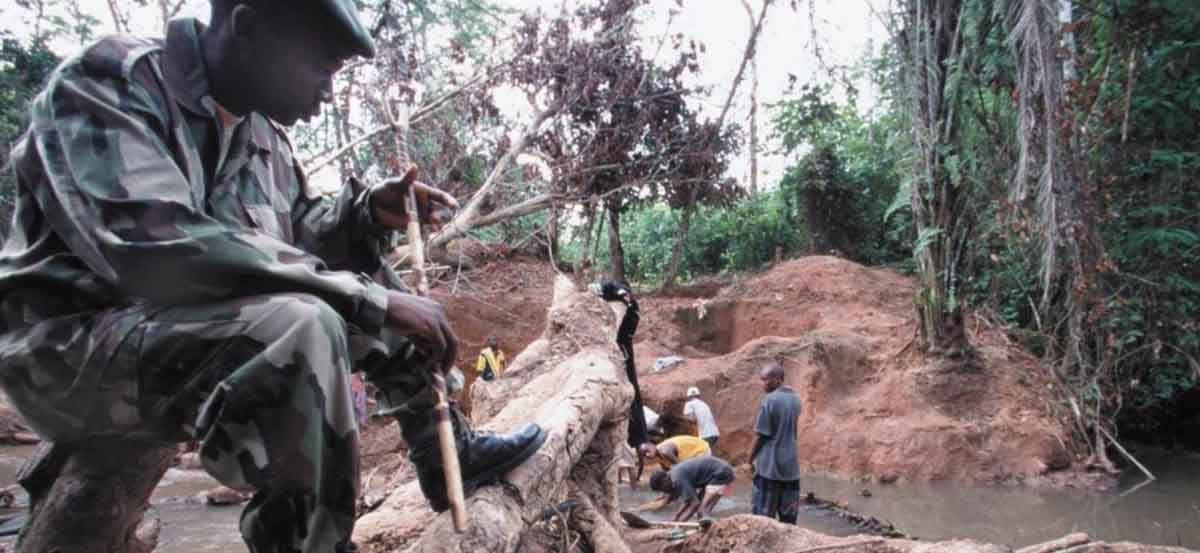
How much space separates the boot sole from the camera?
7.02 feet

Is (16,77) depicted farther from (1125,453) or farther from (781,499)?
(1125,453)

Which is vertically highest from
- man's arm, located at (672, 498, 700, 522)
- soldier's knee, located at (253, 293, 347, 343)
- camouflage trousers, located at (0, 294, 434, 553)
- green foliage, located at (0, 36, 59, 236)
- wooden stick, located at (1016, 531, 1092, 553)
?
green foliage, located at (0, 36, 59, 236)

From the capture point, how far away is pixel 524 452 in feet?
7.61

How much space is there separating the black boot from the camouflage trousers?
2.00 feet

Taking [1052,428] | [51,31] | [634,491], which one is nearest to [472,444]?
[634,491]

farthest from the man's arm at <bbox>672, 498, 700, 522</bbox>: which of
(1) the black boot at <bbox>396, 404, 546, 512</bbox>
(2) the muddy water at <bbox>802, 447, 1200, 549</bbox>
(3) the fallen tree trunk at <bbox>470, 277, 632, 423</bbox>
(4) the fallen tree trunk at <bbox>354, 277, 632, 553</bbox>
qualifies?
(1) the black boot at <bbox>396, 404, 546, 512</bbox>

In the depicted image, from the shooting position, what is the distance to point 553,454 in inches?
102

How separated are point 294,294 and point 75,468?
1.84 feet

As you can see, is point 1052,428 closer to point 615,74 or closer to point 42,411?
point 615,74

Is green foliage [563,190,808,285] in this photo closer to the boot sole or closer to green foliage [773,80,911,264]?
green foliage [773,80,911,264]

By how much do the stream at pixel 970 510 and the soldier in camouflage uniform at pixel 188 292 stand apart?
4748mm

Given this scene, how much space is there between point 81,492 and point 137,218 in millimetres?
552

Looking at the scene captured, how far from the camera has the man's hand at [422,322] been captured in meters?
1.32

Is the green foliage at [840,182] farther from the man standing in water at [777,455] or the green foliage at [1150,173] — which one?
the man standing in water at [777,455]
